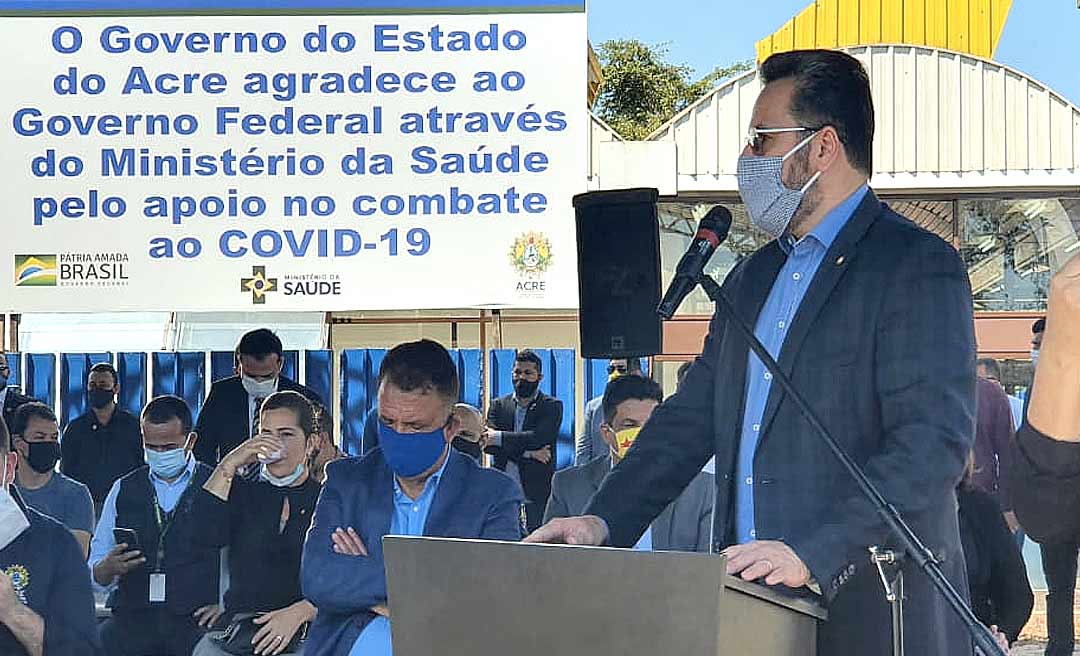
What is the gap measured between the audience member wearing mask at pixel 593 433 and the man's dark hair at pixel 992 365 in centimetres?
107

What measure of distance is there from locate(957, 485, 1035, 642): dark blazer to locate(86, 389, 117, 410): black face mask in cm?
264

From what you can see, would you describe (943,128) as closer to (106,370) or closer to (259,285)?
(259,285)

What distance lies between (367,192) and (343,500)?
2.97 feet

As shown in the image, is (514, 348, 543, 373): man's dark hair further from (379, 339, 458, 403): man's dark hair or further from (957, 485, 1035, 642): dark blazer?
(957, 485, 1035, 642): dark blazer

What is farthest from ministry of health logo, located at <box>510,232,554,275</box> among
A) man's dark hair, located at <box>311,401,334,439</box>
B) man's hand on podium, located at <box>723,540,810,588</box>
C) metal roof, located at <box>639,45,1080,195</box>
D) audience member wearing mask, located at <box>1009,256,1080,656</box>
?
audience member wearing mask, located at <box>1009,256,1080,656</box>

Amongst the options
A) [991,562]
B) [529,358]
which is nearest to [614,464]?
[529,358]

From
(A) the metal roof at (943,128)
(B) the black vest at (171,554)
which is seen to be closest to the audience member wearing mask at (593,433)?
(A) the metal roof at (943,128)

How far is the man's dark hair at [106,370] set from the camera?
4914 millimetres

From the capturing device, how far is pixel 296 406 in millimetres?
4926

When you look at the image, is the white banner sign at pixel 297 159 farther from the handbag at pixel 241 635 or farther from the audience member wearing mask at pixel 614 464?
the handbag at pixel 241 635

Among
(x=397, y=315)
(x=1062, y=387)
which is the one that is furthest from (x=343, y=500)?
(x=1062, y=387)

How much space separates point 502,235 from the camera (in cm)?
451

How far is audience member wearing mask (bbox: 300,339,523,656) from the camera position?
4.41 m

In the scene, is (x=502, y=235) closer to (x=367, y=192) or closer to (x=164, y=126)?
(x=367, y=192)
